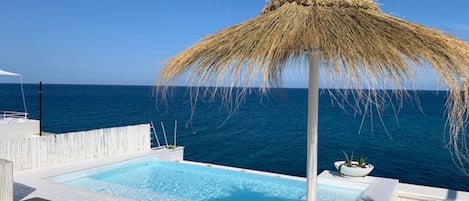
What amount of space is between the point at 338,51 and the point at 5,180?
302 centimetres

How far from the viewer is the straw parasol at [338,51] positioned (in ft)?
Result: 8.23

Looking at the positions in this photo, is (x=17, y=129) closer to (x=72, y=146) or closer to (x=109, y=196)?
(x=72, y=146)

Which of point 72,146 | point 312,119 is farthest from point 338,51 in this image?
point 72,146

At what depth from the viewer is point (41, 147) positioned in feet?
22.9

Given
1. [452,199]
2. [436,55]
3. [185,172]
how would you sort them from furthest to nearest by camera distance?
[185,172] → [452,199] → [436,55]

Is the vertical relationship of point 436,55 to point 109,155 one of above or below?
above

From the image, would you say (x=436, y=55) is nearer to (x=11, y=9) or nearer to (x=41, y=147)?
(x=41, y=147)

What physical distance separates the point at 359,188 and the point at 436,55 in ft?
13.2

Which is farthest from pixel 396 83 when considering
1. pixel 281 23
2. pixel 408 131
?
pixel 408 131

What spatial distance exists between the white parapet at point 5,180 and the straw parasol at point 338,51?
1.63 meters

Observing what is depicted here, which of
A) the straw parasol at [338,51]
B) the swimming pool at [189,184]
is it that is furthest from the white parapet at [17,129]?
the straw parasol at [338,51]

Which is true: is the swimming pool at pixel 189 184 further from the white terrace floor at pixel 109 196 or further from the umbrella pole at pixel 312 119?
the umbrella pole at pixel 312 119

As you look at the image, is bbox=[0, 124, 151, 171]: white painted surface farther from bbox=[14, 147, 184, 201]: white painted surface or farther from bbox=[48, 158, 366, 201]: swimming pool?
bbox=[48, 158, 366, 201]: swimming pool

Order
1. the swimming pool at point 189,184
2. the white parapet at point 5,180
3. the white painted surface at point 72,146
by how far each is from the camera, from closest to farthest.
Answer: the white parapet at point 5,180 < the swimming pool at point 189,184 < the white painted surface at point 72,146
